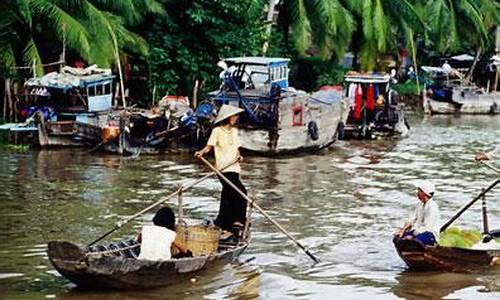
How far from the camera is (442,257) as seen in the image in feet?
36.9

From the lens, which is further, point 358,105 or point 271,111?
point 358,105

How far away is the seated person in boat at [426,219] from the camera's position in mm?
11188

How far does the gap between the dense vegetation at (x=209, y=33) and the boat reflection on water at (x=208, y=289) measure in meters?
13.3

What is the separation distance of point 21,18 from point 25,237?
1227cm

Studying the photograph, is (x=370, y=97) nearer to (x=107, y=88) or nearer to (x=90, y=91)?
(x=107, y=88)

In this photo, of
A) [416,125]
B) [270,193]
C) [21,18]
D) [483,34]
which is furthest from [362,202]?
[483,34]

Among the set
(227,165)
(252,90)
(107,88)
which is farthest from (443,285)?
(107,88)

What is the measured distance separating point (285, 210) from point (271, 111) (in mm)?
6350

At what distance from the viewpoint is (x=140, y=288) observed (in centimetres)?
1034

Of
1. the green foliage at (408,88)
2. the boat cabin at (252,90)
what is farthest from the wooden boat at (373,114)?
the green foliage at (408,88)

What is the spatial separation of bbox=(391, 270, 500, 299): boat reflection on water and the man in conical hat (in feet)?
6.63

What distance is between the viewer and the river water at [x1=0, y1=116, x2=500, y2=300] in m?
11.0

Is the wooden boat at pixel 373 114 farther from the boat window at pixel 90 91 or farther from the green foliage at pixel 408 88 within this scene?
the green foliage at pixel 408 88

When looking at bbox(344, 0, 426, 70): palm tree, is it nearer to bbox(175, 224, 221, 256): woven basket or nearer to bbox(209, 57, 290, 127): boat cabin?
bbox(209, 57, 290, 127): boat cabin
